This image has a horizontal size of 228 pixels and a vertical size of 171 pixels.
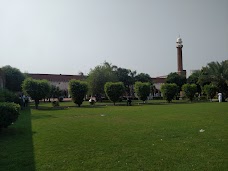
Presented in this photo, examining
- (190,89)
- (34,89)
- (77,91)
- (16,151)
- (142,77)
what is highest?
(142,77)

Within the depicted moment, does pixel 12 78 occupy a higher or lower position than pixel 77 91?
higher

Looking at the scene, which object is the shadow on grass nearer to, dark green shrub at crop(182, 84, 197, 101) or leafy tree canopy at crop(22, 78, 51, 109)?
leafy tree canopy at crop(22, 78, 51, 109)

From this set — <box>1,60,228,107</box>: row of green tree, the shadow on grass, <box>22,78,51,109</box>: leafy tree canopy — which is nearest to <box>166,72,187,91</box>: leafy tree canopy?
<box>1,60,228,107</box>: row of green tree

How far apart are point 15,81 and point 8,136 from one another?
3207 centimetres

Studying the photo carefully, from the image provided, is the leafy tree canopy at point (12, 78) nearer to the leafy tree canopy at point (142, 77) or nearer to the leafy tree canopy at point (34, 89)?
the leafy tree canopy at point (34, 89)

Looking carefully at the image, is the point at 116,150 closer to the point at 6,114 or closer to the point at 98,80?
the point at 6,114

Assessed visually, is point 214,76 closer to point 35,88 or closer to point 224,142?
point 35,88

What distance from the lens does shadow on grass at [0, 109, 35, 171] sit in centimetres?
597

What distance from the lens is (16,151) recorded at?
289 inches

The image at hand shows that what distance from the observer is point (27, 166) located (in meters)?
5.93

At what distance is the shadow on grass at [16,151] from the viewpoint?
597 centimetres

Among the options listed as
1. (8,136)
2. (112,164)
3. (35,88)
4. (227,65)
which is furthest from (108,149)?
(227,65)

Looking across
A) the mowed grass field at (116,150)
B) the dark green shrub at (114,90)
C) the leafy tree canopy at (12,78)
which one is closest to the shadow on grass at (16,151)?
the mowed grass field at (116,150)

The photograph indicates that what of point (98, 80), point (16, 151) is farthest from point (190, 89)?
point (16, 151)
